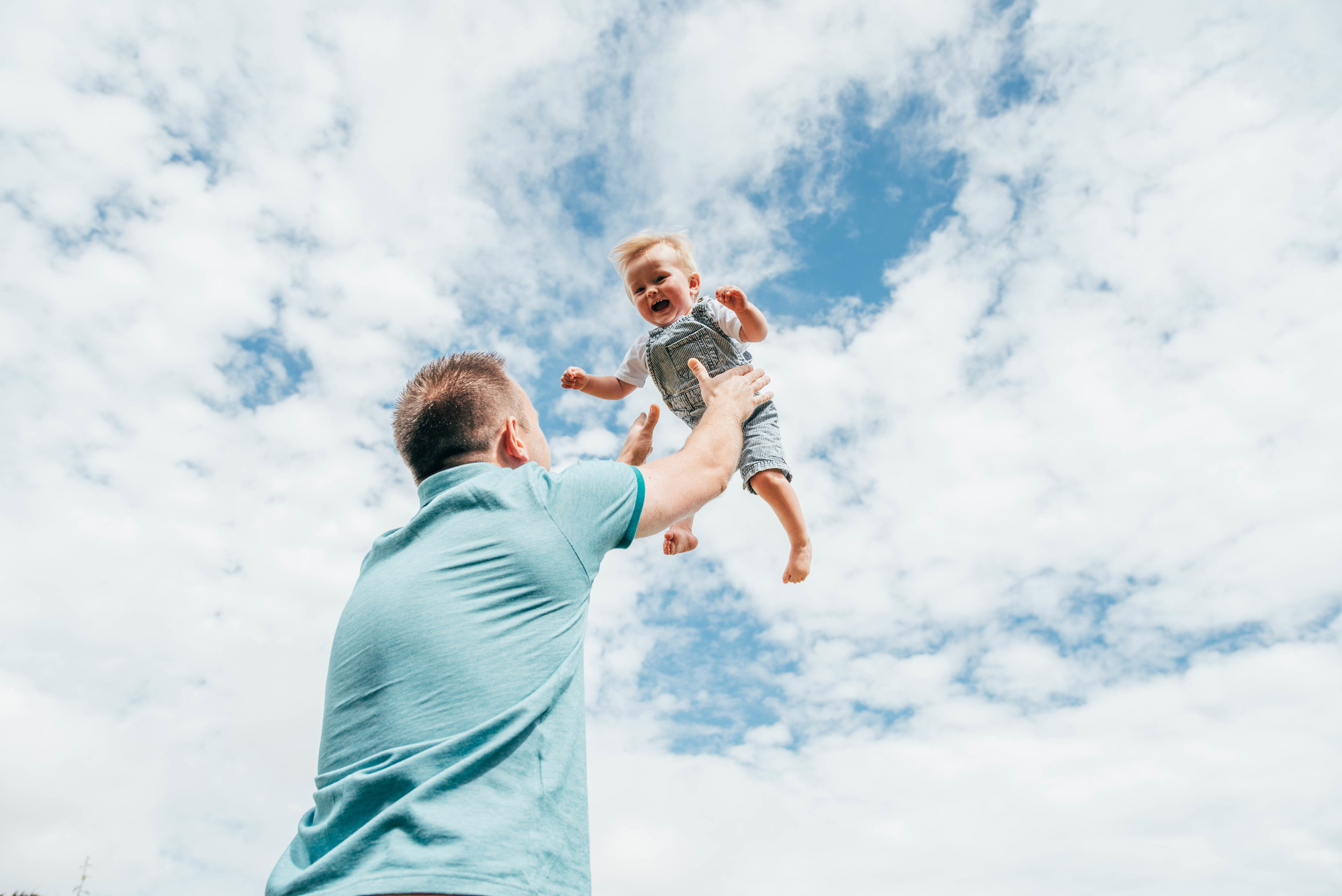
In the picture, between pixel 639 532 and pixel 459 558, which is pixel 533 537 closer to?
pixel 459 558

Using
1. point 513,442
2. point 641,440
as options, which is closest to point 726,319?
point 641,440

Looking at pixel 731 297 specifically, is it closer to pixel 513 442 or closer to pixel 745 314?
pixel 745 314

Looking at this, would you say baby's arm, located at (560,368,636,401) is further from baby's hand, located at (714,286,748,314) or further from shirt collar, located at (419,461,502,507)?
shirt collar, located at (419,461,502,507)

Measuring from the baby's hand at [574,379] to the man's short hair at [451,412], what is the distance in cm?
312

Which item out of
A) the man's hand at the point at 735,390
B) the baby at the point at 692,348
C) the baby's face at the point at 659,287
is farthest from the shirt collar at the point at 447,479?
the baby's face at the point at 659,287

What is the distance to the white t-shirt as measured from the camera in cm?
561

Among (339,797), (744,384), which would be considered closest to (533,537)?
(339,797)

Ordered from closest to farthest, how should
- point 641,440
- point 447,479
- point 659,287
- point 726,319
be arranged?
point 447,479
point 641,440
point 726,319
point 659,287

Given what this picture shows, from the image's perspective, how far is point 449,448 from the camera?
273cm

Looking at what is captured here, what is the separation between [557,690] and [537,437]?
4.07ft

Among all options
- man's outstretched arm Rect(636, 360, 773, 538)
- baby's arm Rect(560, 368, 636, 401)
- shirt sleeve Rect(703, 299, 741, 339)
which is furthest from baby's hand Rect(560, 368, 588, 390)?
man's outstretched arm Rect(636, 360, 773, 538)

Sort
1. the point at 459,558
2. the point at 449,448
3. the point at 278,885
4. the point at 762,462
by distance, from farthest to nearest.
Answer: the point at 762,462 < the point at 449,448 < the point at 459,558 < the point at 278,885

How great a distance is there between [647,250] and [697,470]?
3.50m

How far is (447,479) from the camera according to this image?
2.58 meters
